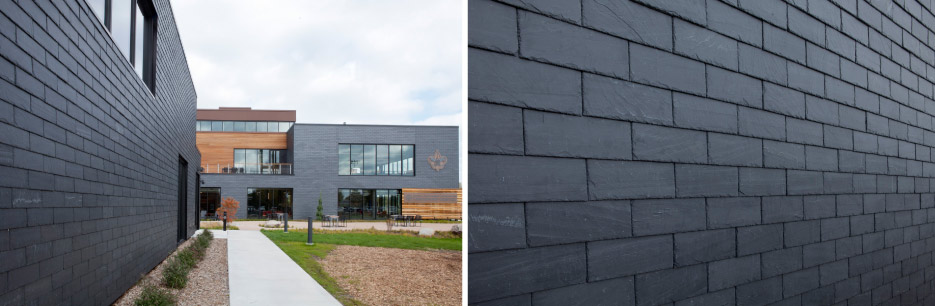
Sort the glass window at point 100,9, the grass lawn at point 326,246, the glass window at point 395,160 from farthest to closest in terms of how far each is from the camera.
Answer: the glass window at point 395,160 < the grass lawn at point 326,246 < the glass window at point 100,9

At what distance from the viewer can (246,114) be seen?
33156 millimetres

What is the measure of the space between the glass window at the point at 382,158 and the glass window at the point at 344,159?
5.24 ft

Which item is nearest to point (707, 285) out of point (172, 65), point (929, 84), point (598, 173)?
point (598, 173)

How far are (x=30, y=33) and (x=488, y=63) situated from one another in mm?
3142

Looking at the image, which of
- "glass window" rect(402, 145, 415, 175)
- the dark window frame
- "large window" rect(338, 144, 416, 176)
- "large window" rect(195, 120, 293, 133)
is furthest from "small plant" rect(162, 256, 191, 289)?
"large window" rect(195, 120, 293, 133)

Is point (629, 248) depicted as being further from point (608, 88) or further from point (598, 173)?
point (608, 88)

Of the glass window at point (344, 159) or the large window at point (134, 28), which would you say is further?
the glass window at point (344, 159)

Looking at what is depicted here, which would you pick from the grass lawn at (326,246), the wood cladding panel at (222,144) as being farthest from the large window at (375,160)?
the grass lawn at (326,246)

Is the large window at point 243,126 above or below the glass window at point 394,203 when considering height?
above

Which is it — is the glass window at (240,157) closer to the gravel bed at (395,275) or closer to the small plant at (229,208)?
the small plant at (229,208)

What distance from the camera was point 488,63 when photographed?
1326 millimetres

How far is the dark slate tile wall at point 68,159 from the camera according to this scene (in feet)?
9.41

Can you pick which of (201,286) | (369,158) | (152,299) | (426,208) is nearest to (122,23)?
(152,299)

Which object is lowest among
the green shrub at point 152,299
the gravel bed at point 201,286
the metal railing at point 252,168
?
the gravel bed at point 201,286
